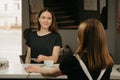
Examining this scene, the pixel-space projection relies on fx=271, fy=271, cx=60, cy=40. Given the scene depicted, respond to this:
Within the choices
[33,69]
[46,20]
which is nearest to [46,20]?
[46,20]

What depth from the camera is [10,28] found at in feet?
18.8

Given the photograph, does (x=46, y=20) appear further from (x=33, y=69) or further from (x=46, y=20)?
(x=33, y=69)

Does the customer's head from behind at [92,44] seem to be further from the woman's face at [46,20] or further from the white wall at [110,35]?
the white wall at [110,35]

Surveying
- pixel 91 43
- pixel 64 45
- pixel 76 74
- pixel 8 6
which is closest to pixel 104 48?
pixel 91 43

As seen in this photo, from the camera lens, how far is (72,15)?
4.66 meters

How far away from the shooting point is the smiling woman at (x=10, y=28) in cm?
550

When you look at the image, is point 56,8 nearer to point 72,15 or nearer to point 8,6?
point 72,15

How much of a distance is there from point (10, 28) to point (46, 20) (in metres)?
2.84

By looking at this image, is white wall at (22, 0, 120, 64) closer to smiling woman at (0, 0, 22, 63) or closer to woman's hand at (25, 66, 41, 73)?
smiling woman at (0, 0, 22, 63)

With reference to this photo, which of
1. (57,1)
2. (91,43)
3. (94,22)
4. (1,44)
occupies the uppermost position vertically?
→ (57,1)

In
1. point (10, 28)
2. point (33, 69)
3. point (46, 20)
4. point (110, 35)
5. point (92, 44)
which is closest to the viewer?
point (92, 44)

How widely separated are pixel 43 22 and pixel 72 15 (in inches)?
66.4

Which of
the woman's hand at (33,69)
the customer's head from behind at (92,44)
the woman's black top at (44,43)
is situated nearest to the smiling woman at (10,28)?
the woman's black top at (44,43)

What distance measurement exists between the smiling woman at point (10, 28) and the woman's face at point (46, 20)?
96.6 inches
